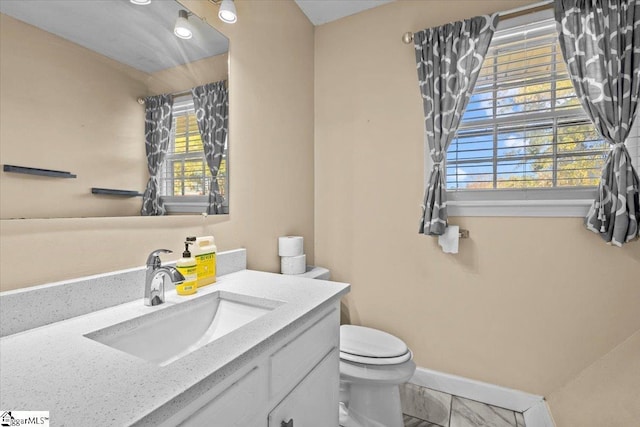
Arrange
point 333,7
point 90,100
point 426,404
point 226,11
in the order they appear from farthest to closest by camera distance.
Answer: point 333,7, point 426,404, point 226,11, point 90,100

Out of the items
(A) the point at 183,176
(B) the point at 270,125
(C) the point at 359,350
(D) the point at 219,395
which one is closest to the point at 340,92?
(B) the point at 270,125

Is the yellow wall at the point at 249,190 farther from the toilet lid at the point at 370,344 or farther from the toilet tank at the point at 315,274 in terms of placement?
the toilet lid at the point at 370,344

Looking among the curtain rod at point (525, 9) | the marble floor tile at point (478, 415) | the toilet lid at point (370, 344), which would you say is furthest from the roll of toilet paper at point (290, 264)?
the curtain rod at point (525, 9)

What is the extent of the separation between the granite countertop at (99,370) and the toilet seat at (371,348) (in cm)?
72

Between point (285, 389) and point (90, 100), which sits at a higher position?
point (90, 100)

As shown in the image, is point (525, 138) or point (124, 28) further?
point (525, 138)

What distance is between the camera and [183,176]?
1.21 m

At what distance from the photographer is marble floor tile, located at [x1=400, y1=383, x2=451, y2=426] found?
1.70 m

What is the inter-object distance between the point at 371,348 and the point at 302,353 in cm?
74

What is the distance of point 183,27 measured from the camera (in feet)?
4.02

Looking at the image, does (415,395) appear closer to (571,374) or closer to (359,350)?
(359,350)

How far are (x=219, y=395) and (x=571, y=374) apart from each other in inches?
76.1

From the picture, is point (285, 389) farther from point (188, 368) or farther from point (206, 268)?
point (206, 268)

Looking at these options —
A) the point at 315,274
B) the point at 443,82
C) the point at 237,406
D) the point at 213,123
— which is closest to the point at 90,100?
the point at 213,123
